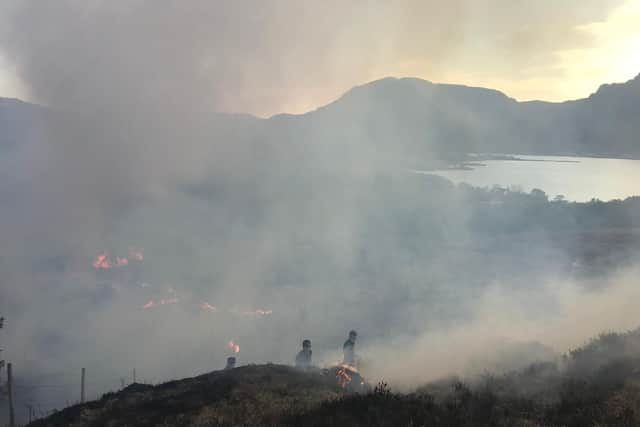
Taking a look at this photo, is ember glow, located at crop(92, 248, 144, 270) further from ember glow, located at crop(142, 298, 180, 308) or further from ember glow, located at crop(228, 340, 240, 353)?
ember glow, located at crop(228, 340, 240, 353)

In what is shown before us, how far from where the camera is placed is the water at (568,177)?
102 meters

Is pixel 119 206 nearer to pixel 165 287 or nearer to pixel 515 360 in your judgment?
pixel 165 287

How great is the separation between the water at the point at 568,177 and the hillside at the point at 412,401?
320ft

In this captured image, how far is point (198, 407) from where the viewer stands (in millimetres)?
14969

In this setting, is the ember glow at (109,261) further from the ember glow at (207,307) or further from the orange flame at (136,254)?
the ember glow at (207,307)

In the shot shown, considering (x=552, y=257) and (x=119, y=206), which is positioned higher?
(x=119, y=206)

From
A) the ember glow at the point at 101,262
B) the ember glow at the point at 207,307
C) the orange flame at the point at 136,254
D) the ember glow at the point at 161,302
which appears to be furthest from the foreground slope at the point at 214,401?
the orange flame at the point at 136,254

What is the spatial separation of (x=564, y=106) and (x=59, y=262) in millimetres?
144030

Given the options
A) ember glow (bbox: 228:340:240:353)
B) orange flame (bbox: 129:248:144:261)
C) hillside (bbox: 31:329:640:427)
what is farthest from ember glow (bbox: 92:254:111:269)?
hillside (bbox: 31:329:640:427)

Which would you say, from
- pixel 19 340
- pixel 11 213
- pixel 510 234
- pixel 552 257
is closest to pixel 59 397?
pixel 19 340

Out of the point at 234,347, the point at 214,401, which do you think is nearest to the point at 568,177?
the point at 234,347

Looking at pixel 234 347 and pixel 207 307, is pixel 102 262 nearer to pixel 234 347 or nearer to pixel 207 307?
pixel 207 307

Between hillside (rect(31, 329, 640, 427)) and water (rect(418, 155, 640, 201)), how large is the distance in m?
97.5

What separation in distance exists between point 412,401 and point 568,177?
5242 inches
